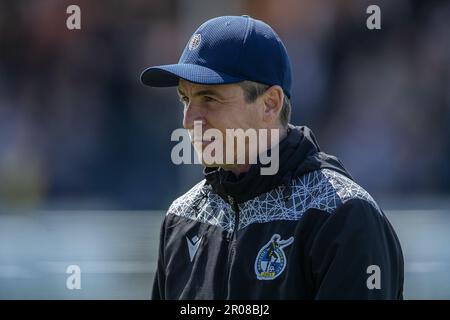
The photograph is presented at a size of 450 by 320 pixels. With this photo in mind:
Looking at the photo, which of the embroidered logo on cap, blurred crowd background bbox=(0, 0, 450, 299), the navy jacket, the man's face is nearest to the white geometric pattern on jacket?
the navy jacket

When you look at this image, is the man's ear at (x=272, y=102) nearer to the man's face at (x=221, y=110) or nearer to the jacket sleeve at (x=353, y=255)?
the man's face at (x=221, y=110)

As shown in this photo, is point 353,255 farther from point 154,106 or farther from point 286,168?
point 154,106

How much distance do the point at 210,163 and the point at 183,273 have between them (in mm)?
292

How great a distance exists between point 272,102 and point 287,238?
377mm

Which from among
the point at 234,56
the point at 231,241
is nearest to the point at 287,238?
the point at 231,241

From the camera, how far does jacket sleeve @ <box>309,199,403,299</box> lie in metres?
2.09

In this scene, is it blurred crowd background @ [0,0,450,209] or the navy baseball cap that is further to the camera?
blurred crowd background @ [0,0,450,209]

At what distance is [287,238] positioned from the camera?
2199 millimetres

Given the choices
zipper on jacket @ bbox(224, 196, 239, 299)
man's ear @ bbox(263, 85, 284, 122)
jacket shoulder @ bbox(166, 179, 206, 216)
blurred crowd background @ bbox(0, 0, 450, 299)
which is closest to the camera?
zipper on jacket @ bbox(224, 196, 239, 299)

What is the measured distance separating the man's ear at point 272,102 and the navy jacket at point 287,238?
0.20 ft

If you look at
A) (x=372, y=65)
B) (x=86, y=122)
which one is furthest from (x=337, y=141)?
(x=86, y=122)

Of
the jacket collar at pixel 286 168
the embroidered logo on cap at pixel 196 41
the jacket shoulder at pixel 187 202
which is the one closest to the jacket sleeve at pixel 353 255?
the jacket collar at pixel 286 168

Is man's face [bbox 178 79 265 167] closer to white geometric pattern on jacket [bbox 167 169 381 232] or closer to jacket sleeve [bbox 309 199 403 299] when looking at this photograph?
white geometric pattern on jacket [bbox 167 169 381 232]
